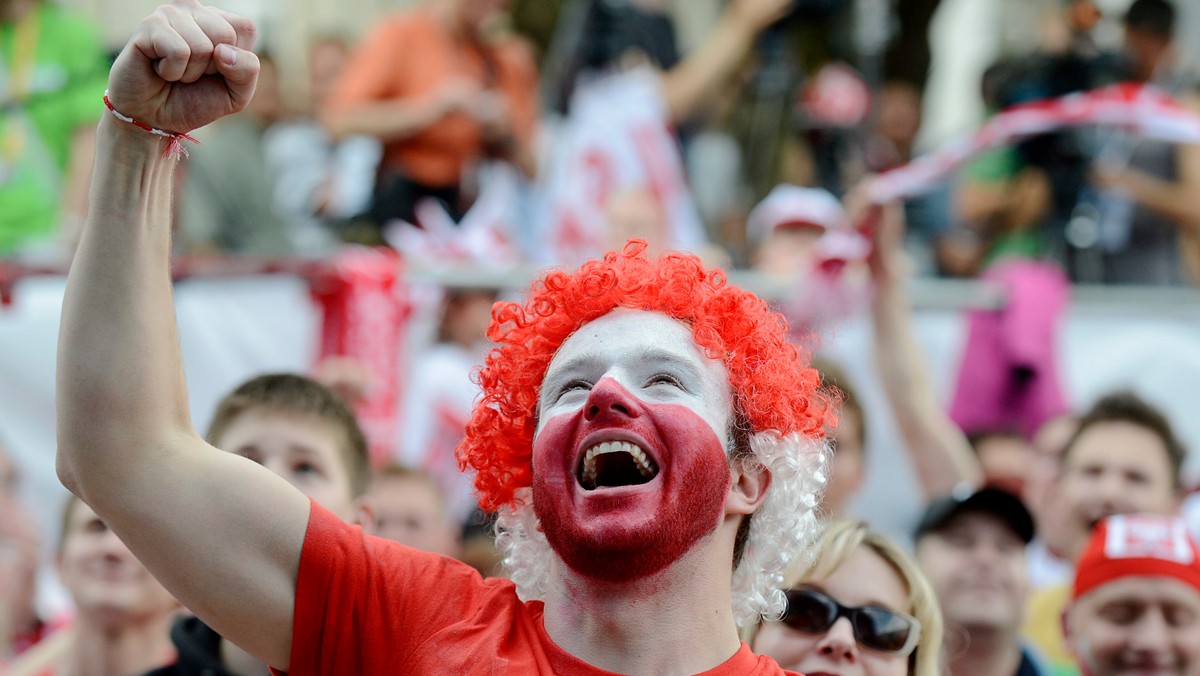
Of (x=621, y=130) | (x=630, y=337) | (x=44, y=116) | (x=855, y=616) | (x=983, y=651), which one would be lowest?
(x=983, y=651)

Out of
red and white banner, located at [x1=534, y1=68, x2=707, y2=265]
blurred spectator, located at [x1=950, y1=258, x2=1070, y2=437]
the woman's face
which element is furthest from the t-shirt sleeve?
red and white banner, located at [x1=534, y1=68, x2=707, y2=265]

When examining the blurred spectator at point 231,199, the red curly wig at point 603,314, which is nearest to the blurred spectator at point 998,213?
the blurred spectator at point 231,199

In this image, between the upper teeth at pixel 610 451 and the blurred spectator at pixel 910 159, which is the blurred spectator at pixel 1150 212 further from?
the upper teeth at pixel 610 451

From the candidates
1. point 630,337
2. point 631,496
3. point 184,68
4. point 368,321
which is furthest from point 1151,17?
point 184,68

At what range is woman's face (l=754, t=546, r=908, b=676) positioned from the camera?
294 cm

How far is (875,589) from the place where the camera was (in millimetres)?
3039

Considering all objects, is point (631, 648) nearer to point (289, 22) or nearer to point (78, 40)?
point (78, 40)

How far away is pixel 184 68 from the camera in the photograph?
2115mm

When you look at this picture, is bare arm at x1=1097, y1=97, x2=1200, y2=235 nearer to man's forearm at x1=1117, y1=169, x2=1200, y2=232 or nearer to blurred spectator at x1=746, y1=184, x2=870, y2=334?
man's forearm at x1=1117, y1=169, x2=1200, y2=232

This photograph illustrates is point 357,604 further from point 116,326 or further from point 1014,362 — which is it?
point 1014,362

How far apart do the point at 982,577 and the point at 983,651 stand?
7.4 inches

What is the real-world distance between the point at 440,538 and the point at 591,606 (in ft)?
7.66

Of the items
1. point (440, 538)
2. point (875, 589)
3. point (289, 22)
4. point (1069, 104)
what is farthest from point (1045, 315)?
point (289, 22)

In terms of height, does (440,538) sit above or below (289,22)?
below
